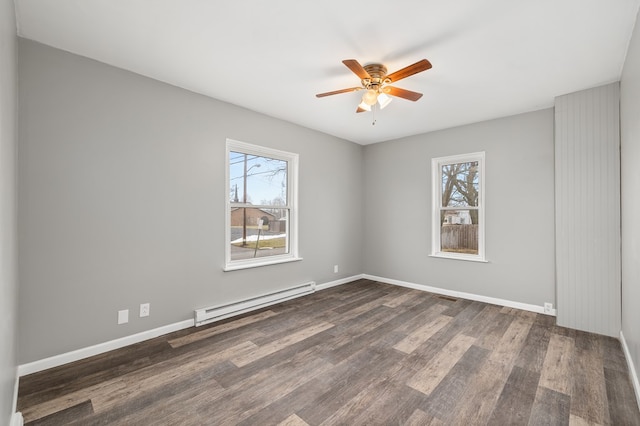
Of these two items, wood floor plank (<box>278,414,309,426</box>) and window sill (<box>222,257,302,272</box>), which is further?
window sill (<box>222,257,302,272</box>)

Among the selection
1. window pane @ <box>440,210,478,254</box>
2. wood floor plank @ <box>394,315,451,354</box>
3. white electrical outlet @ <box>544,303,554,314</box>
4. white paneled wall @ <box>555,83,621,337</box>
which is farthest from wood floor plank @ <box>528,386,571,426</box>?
window pane @ <box>440,210,478,254</box>

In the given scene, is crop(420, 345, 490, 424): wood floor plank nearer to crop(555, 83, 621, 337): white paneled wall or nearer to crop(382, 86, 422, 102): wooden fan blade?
crop(555, 83, 621, 337): white paneled wall

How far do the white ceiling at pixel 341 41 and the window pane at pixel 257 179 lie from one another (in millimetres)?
849

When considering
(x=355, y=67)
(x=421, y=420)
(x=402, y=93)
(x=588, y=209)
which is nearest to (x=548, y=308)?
(x=588, y=209)

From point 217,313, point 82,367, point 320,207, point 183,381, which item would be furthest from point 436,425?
point 320,207

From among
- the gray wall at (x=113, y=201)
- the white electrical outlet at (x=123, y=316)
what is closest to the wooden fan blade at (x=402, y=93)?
the gray wall at (x=113, y=201)

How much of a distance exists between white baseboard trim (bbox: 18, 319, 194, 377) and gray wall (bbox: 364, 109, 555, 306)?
3.46 metres

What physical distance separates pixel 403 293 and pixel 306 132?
9.56ft

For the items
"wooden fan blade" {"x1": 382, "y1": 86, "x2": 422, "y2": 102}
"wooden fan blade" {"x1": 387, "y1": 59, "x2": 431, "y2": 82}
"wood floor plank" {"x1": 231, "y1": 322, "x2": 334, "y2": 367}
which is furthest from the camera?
"wooden fan blade" {"x1": 382, "y1": 86, "x2": 422, "y2": 102}

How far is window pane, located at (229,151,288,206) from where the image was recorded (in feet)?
12.1

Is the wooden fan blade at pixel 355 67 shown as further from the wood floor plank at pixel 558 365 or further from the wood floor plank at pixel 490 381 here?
the wood floor plank at pixel 558 365

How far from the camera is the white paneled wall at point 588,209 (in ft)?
9.80

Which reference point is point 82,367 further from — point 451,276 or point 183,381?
point 451,276

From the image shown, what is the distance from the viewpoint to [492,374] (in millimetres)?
2311
